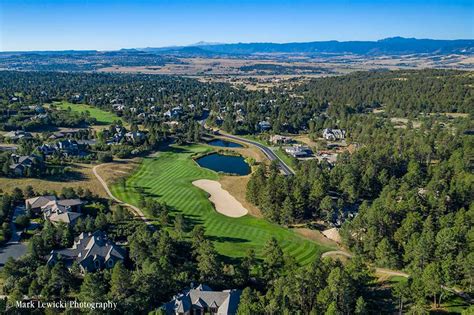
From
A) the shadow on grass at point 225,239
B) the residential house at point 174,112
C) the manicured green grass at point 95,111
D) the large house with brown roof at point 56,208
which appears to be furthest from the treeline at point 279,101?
the shadow on grass at point 225,239

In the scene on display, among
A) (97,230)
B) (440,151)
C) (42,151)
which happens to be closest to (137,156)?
(42,151)

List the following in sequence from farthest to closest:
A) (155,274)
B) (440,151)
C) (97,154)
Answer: (97,154), (440,151), (155,274)

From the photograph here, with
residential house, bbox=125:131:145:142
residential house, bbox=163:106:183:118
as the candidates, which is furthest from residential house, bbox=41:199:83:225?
residential house, bbox=163:106:183:118

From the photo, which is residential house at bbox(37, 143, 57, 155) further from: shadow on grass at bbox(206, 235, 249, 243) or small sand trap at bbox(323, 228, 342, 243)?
small sand trap at bbox(323, 228, 342, 243)

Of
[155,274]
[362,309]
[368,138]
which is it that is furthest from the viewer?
[368,138]

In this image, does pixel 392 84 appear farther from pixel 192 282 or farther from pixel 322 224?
pixel 192 282

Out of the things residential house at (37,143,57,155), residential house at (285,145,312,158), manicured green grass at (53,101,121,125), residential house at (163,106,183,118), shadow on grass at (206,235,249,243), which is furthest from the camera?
residential house at (163,106,183,118)

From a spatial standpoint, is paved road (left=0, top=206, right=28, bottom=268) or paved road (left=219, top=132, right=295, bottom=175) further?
paved road (left=219, top=132, right=295, bottom=175)
